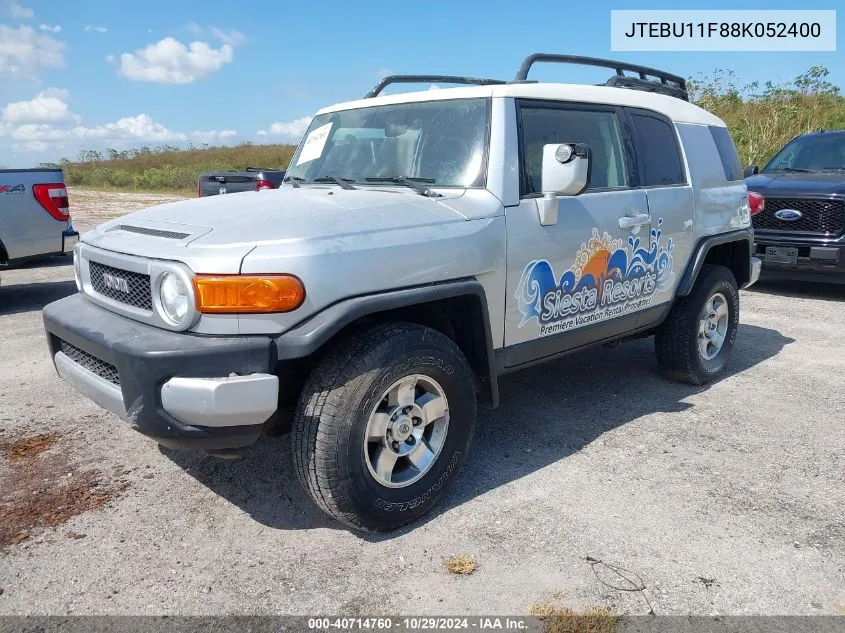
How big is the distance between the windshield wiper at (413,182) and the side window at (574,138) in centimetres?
48

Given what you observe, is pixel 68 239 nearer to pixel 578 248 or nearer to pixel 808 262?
pixel 578 248

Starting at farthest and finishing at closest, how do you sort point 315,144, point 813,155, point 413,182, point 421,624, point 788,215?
point 813,155
point 788,215
point 315,144
point 413,182
point 421,624

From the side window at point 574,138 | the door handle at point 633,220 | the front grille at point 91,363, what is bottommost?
the front grille at point 91,363

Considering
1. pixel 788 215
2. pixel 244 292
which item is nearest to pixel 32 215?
pixel 244 292

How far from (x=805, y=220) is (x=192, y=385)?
307 inches

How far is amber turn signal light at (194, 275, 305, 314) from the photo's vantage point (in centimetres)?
262

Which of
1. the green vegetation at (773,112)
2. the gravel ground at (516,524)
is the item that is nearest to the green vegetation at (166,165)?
the green vegetation at (773,112)

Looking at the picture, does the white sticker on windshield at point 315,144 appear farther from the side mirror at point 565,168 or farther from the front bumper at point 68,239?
the front bumper at point 68,239

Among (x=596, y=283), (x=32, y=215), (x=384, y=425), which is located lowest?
(x=384, y=425)

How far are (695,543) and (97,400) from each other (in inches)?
103

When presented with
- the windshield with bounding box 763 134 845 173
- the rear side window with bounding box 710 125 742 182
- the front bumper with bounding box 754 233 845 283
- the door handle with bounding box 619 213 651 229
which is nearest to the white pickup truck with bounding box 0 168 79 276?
the door handle with bounding box 619 213 651 229

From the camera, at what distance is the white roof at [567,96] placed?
3629mm

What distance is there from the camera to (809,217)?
8.07 meters

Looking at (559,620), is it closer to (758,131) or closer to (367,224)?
(367,224)
